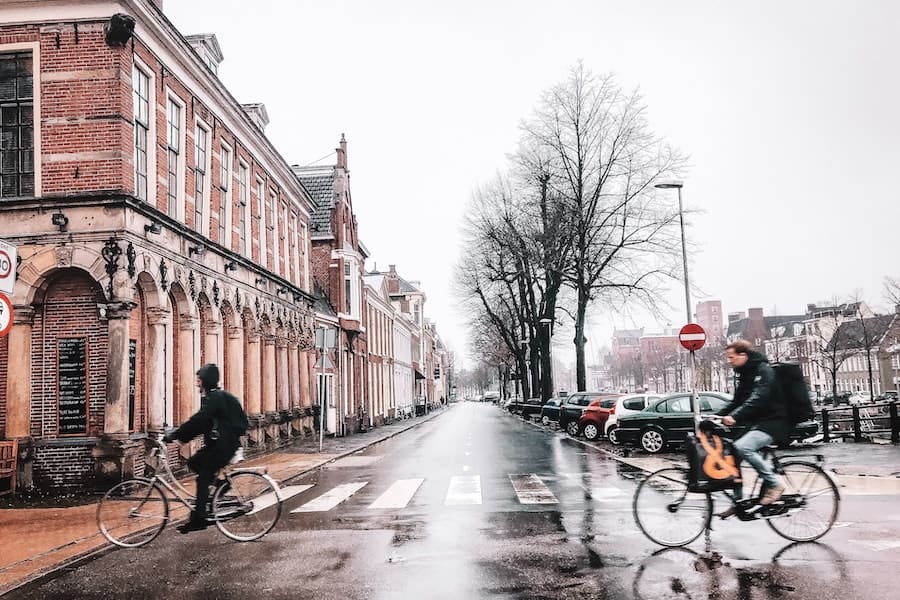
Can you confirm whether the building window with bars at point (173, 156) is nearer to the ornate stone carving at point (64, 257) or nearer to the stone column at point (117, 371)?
the ornate stone carving at point (64, 257)

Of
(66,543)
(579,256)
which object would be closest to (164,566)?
(66,543)

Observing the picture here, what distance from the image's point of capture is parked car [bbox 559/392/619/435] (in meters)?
29.8

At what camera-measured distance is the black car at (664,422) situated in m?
20.3

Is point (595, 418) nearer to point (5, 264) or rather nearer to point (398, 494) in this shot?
point (398, 494)

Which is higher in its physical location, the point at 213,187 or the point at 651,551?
the point at 213,187

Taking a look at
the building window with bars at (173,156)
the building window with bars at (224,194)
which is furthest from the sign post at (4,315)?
the building window with bars at (224,194)

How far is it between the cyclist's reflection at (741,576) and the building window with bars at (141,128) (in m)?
12.6

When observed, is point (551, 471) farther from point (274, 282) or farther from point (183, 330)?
point (274, 282)

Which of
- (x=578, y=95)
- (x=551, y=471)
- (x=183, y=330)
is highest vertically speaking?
(x=578, y=95)

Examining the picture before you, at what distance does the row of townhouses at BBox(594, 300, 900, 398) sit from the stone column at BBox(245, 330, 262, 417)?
3274 centimetres

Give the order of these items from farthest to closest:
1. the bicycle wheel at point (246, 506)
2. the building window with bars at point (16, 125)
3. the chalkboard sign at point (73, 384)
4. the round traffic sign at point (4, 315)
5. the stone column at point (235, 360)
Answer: the stone column at point (235, 360)
the building window with bars at point (16, 125)
the chalkboard sign at point (73, 384)
the bicycle wheel at point (246, 506)
the round traffic sign at point (4, 315)

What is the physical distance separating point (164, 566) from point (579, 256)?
29.3m

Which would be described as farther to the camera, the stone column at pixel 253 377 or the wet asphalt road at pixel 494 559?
the stone column at pixel 253 377

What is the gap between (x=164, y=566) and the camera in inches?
301
